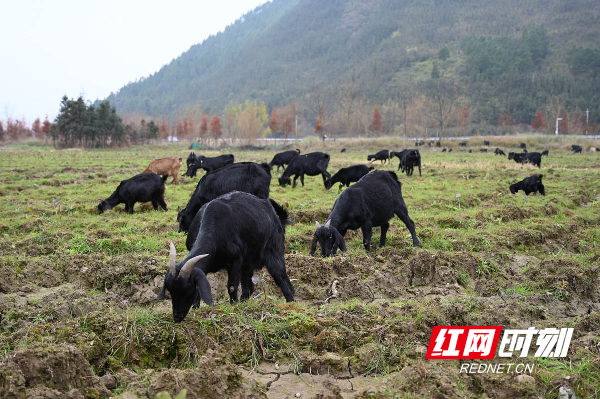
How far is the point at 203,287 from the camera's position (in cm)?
488

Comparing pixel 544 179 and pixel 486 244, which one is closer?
pixel 486 244

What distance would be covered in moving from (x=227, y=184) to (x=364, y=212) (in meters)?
3.25

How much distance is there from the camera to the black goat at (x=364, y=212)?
896cm

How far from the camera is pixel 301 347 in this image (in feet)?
16.1

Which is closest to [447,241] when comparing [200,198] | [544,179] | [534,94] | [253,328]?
[200,198]

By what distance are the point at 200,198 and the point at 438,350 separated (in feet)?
22.6

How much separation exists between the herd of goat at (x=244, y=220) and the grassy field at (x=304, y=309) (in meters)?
0.37

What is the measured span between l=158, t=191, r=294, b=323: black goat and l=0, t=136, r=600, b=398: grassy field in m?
0.31

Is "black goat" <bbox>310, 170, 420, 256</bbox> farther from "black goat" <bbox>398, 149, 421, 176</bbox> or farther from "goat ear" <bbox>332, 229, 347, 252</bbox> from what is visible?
"black goat" <bbox>398, 149, 421, 176</bbox>

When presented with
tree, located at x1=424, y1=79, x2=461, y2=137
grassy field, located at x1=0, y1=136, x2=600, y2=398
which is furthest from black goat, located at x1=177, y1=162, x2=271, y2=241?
tree, located at x1=424, y1=79, x2=461, y2=137

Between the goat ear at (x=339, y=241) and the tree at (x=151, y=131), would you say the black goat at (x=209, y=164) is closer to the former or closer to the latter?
the goat ear at (x=339, y=241)

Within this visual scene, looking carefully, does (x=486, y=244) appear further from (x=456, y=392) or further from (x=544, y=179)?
(x=544, y=179)

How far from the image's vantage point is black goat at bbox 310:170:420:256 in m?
8.96

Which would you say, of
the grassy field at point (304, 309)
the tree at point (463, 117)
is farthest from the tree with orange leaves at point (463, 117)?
the grassy field at point (304, 309)
